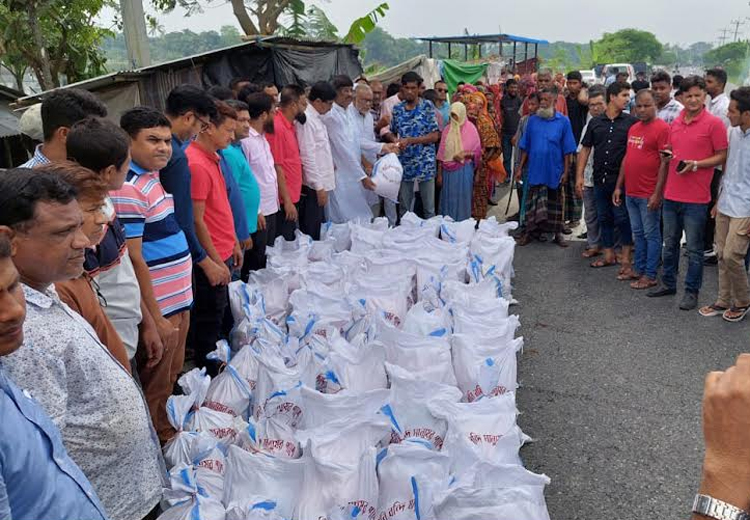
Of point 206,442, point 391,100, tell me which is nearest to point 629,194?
point 391,100

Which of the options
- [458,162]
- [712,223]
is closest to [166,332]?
[458,162]

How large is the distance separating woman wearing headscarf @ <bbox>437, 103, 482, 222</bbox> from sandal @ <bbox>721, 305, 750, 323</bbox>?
9.43 ft

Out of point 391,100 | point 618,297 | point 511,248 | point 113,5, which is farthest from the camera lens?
point 113,5

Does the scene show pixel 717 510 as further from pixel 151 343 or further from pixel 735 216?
pixel 735 216

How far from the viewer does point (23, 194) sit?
4.41 ft

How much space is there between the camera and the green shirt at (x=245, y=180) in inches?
145

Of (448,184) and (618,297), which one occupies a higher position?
(448,184)

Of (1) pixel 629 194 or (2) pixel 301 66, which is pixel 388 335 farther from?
(2) pixel 301 66

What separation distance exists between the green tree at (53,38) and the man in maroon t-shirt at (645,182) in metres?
6.61

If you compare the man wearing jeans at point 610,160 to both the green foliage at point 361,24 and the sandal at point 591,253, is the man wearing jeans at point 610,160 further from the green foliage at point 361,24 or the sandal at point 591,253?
the green foliage at point 361,24

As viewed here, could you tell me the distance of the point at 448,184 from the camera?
21.7ft

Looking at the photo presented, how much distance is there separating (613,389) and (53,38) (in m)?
8.47

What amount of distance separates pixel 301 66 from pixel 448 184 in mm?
2501

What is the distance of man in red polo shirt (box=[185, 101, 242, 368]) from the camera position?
3064mm
